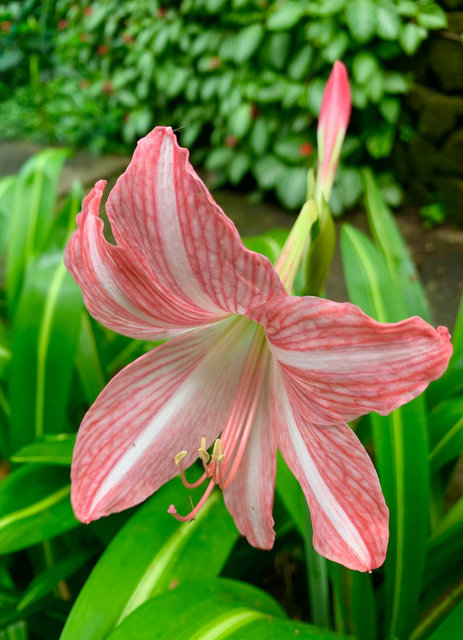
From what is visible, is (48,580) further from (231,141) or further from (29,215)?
(231,141)

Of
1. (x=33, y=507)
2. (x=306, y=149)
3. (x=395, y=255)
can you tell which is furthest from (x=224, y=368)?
(x=306, y=149)

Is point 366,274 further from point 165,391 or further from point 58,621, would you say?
point 58,621

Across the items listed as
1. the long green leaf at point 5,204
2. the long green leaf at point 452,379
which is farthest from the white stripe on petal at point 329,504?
the long green leaf at point 5,204

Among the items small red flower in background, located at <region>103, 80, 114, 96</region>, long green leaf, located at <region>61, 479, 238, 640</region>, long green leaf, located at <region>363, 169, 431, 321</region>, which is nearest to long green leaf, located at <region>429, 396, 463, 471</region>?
long green leaf, located at <region>363, 169, 431, 321</region>

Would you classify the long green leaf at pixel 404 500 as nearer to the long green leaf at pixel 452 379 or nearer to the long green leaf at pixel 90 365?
the long green leaf at pixel 452 379

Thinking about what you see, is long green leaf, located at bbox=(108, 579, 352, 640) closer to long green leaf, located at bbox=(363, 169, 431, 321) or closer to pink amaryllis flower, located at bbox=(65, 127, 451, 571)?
pink amaryllis flower, located at bbox=(65, 127, 451, 571)

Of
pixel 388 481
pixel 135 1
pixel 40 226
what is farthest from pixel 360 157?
pixel 388 481
